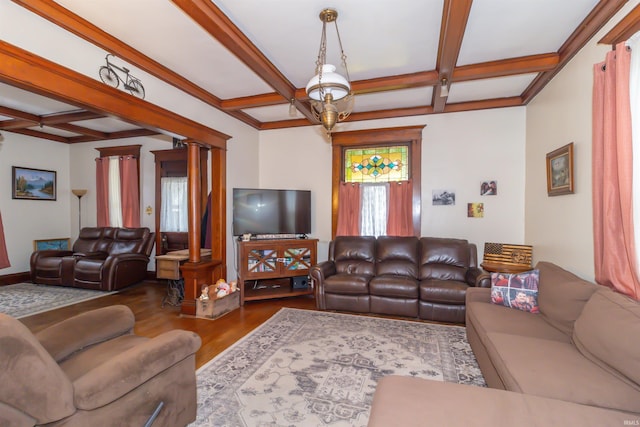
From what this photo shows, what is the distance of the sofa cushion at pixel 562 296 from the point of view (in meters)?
2.06

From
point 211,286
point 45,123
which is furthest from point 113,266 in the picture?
point 45,123

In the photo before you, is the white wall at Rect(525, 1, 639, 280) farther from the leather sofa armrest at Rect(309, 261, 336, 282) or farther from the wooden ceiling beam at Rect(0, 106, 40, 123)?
the wooden ceiling beam at Rect(0, 106, 40, 123)

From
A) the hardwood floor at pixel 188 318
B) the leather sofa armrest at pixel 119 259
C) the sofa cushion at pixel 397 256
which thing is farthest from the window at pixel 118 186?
the sofa cushion at pixel 397 256

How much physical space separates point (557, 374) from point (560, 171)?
7.30 feet

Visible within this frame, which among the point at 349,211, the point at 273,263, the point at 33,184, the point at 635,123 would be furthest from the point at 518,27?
the point at 33,184

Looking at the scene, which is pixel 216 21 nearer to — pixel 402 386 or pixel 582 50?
pixel 402 386

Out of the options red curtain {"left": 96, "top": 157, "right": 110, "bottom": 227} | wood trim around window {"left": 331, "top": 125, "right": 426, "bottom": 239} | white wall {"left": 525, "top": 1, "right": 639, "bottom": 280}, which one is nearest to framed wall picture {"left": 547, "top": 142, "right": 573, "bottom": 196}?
white wall {"left": 525, "top": 1, "right": 639, "bottom": 280}

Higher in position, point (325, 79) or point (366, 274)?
point (325, 79)

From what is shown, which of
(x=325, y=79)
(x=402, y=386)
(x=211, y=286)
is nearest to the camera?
(x=402, y=386)

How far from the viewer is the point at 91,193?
20.0 feet

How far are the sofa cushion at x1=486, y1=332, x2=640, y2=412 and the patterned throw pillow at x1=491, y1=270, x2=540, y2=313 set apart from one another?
0.70 metres

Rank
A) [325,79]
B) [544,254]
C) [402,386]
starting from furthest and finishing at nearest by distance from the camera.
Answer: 1. [544,254]
2. [325,79]
3. [402,386]

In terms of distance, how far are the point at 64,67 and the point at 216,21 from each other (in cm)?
122

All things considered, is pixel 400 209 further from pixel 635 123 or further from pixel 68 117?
pixel 68 117
